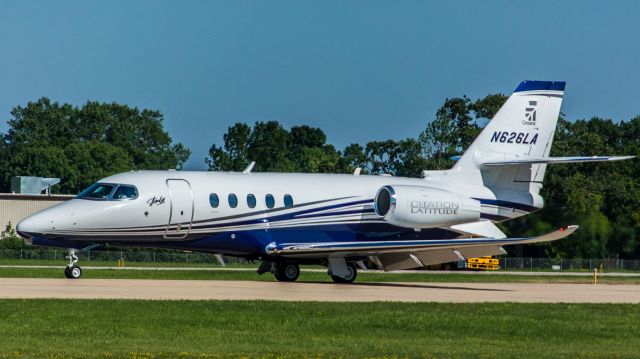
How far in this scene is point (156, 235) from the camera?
39.4 m

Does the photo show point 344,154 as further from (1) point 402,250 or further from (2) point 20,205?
(1) point 402,250

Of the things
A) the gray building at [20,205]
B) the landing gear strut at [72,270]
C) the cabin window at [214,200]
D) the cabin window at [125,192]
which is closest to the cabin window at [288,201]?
the cabin window at [214,200]

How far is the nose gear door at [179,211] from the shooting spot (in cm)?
3944

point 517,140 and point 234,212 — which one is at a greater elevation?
point 517,140

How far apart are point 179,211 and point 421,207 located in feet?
26.0

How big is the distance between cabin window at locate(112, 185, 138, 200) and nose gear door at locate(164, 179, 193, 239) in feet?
3.59

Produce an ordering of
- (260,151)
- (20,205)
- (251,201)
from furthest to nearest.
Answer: (260,151)
(20,205)
(251,201)

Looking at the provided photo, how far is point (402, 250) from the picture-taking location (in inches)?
1591

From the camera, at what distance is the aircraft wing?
1565 inches

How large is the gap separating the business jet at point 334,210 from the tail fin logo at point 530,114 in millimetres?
35

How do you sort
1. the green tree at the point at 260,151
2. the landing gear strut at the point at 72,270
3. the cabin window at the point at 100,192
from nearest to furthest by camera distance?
the cabin window at the point at 100,192
the landing gear strut at the point at 72,270
the green tree at the point at 260,151

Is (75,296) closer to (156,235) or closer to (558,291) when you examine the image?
(156,235)

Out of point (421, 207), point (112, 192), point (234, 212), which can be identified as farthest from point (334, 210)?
point (112, 192)

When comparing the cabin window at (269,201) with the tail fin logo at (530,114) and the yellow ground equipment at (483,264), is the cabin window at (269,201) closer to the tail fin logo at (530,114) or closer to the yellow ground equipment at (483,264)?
the tail fin logo at (530,114)
